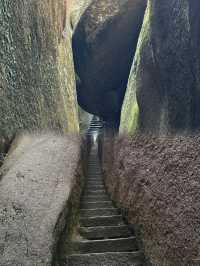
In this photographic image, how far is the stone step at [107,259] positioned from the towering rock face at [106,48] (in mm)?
9903

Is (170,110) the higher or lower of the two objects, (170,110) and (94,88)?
the higher

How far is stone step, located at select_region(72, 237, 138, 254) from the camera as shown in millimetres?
3477

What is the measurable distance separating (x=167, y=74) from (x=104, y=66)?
248 inches

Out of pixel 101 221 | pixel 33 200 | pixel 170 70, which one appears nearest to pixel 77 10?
pixel 170 70

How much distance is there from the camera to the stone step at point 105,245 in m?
3.48

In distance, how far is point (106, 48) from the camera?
12531 millimetres

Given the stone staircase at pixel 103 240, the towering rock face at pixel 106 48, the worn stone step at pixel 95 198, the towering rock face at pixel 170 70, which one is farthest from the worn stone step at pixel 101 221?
the towering rock face at pixel 106 48

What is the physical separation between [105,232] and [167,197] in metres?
1.61

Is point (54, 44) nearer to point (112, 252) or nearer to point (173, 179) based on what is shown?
point (112, 252)

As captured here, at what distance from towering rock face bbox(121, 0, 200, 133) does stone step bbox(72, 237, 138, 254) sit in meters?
2.84

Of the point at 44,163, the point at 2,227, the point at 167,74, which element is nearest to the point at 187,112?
the point at 167,74

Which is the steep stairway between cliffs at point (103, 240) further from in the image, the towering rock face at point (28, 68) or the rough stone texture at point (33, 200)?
the towering rock face at point (28, 68)

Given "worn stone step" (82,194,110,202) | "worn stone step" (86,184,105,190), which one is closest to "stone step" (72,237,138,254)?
"worn stone step" (82,194,110,202)

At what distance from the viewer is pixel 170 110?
267 inches
